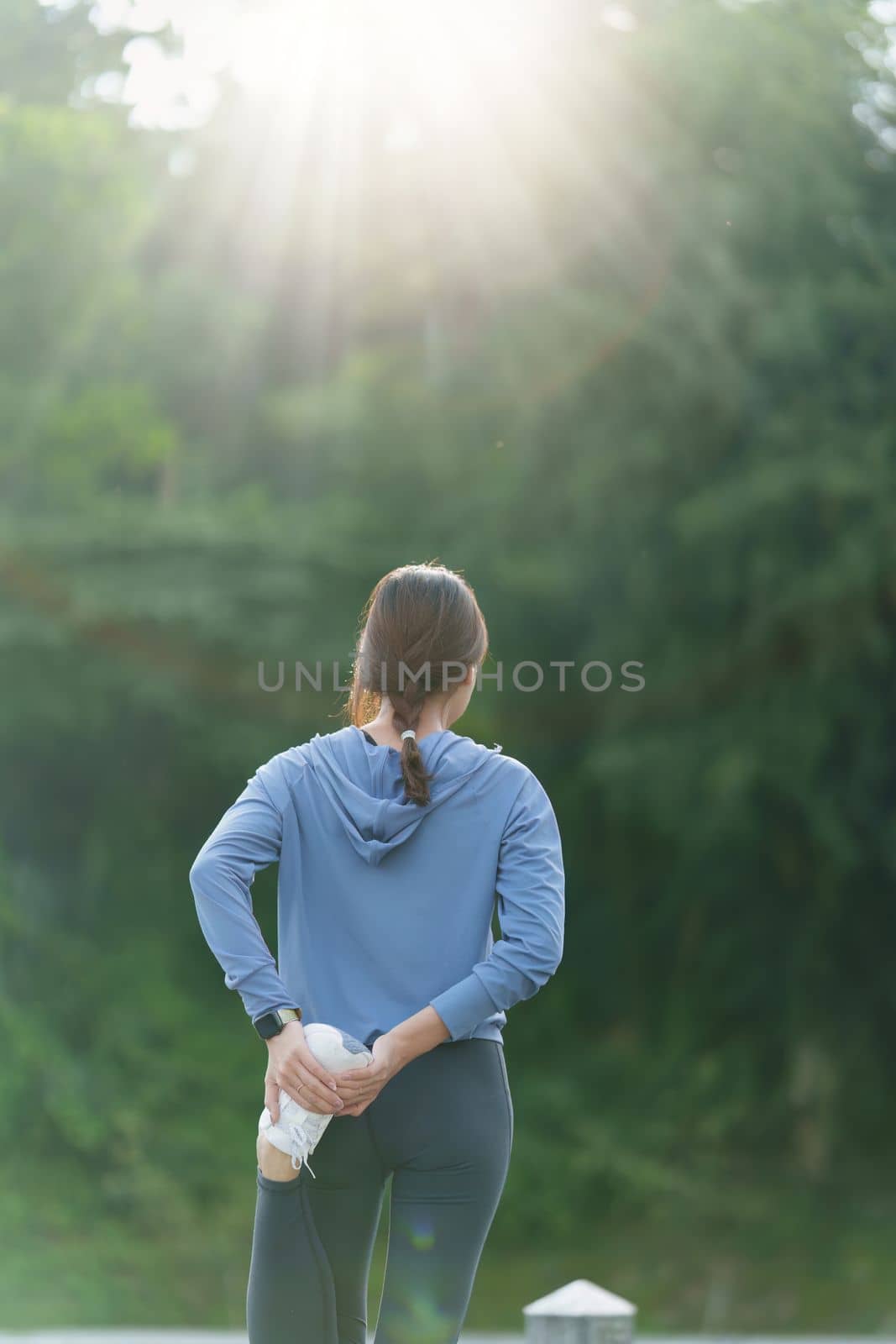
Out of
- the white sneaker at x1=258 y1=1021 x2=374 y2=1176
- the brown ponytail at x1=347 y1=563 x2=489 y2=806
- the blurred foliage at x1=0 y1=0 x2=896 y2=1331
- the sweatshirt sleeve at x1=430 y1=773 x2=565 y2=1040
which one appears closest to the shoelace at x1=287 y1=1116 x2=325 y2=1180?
the white sneaker at x1=258 y1=1021 x2=374 y2=1176

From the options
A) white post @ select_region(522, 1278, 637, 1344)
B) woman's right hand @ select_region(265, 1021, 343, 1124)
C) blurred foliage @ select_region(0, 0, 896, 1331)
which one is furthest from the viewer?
blurred foliage @ select_region(0, 0, 896, 1331)

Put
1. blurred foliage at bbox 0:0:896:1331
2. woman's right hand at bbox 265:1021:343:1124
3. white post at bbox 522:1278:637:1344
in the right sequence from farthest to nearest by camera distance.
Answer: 1. blurred foliage at bbox 0:0:896:1331
2. white post at bbox 522:1278:637:1344
3. woman's right hand at bbox 265:1021:343:1124

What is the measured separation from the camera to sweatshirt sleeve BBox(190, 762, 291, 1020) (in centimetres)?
116

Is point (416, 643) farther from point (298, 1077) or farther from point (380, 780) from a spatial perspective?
point (298, 1077)

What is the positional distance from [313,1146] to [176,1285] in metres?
5.58

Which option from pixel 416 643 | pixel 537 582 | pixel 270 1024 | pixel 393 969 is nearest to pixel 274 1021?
pixel 270 1024

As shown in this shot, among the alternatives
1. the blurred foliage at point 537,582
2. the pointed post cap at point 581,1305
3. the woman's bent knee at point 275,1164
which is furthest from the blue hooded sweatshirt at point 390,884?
the blurred foliage at point 537,582

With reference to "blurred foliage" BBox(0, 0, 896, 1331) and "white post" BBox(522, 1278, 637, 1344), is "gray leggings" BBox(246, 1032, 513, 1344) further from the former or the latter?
"blurred foliage" BBox(0, 0, 896, 1331)

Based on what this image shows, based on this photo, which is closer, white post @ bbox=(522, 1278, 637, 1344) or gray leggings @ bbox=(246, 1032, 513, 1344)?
gray leggings @ bbox=(246, 1032, 513, 1344)

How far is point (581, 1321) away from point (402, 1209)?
0.39m

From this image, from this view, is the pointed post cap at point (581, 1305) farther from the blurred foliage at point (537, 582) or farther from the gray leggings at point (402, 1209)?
the blurred foliage at point (537, 582)

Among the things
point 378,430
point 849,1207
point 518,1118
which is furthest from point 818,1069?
point 378,430

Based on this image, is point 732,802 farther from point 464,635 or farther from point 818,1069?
point 464,635

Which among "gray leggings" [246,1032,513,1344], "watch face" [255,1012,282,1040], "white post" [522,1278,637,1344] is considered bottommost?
"white post" [522,1278,637,1344]
